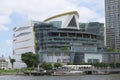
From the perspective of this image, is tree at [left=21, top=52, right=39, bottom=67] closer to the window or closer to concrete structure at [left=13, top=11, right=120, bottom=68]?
concrete structure at [left=13, top=11, right=120, bottom=68]

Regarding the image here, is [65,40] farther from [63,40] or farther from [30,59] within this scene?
[30,59]

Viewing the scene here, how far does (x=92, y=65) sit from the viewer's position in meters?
162

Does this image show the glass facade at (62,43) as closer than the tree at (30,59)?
No

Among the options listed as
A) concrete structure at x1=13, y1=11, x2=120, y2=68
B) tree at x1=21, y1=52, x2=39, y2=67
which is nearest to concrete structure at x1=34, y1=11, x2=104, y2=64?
concrete structure at x1=13, y1=11, x2=120, y2=68

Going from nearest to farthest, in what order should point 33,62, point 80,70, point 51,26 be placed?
point 80,70
point 33,62
point 51,26

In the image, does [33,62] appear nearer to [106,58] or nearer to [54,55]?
[54,55]

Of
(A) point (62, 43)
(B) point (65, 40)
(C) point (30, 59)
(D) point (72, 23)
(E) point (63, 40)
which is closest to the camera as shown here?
(C) point (30, 59)

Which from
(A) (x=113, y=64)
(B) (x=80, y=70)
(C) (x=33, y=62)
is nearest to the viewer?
(B) (x=80, y=70)

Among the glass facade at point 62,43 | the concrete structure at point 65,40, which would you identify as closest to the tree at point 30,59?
the concrete structure at point 65,40

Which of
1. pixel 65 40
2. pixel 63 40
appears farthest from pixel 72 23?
pixel 63 40

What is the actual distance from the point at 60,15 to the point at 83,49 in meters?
27.2

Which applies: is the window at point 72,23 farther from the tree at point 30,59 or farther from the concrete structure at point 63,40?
the tree at point 30,59

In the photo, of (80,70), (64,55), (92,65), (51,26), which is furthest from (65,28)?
(80,70)

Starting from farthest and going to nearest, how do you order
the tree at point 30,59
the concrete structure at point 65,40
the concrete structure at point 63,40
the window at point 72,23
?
the window at point 72,23
the concrete structure at point 63,40
the concrete structure at point 65,40
the tree at point 30,59
